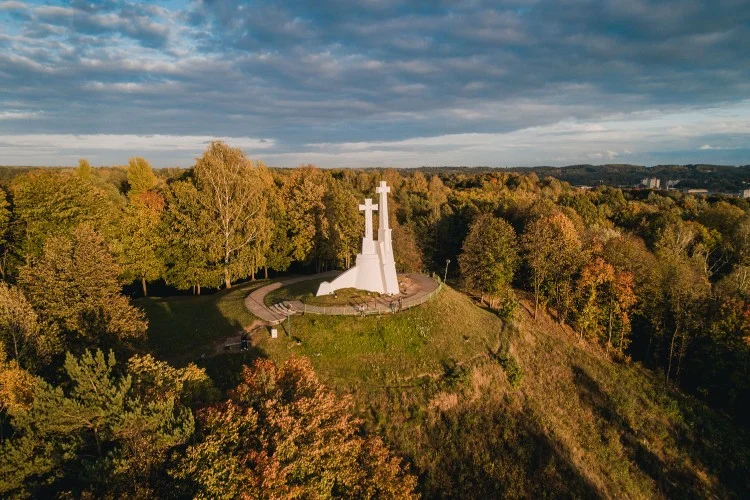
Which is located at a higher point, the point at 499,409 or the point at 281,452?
the point at 281,452

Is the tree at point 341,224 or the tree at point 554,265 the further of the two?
the tree at point 341,224

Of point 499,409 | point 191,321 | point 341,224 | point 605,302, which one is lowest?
point 499,409

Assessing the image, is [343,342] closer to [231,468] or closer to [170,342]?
[170,342]

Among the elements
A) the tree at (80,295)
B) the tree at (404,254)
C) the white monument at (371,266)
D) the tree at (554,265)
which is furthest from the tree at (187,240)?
the tree at (554,265)

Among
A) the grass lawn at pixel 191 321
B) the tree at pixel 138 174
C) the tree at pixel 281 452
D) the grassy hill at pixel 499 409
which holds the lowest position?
the grassy hill at pixel 499 409

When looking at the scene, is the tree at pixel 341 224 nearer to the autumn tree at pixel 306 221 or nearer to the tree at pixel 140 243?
the autumn tree at pixel 306 221

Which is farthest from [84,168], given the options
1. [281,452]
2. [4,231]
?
[281,452]

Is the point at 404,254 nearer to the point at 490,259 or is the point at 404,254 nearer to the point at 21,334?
the point at 490,259
